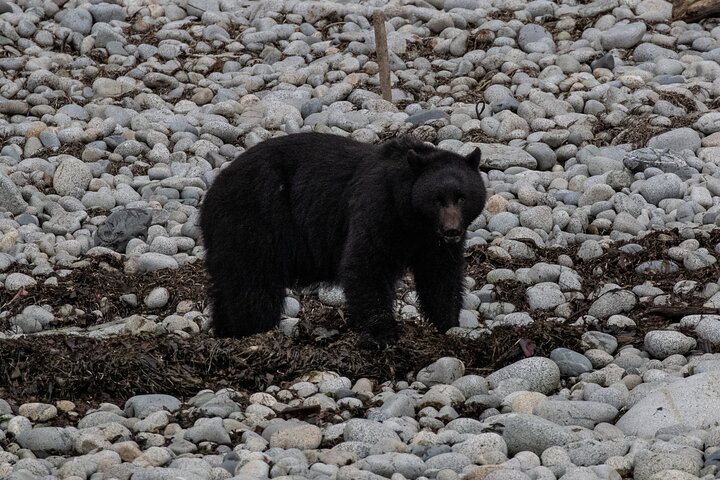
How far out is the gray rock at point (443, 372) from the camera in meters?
7.16

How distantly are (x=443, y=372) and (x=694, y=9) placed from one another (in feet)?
28.7

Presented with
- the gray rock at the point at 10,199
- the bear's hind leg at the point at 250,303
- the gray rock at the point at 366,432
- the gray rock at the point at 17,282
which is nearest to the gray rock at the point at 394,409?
the gray rock at the point at 366,432

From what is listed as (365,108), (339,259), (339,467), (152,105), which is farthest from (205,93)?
(339,467)

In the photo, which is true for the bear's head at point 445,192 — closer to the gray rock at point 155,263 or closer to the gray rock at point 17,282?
the gray rock at point 155,263

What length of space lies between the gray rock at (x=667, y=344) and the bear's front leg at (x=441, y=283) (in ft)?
4.29

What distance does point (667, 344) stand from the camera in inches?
289

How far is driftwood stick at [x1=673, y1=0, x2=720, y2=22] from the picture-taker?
14.5 meters

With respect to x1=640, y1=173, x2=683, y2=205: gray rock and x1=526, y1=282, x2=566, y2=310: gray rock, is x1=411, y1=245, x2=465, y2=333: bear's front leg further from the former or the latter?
x1=640, y1=173, x2=683, y2=205: gray rock

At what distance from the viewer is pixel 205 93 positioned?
1379 centimetres

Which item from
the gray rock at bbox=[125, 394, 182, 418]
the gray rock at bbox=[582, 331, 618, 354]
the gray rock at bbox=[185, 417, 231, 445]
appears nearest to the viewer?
the gray rock at bbox=[185, 417, 231, 445]

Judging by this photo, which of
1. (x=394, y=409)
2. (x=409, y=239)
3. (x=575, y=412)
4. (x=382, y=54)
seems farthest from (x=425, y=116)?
(x=575, y=412)

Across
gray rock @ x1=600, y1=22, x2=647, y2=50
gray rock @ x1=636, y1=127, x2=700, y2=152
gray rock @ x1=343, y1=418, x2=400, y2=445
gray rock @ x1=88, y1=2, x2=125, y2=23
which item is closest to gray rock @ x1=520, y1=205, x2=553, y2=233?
gray rock @ x1=636, y1=127, x2=700, y2=152

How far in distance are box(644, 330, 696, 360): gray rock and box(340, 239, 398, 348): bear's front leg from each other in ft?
4.94

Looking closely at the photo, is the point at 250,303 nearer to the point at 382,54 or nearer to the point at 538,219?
the point at 538,219
